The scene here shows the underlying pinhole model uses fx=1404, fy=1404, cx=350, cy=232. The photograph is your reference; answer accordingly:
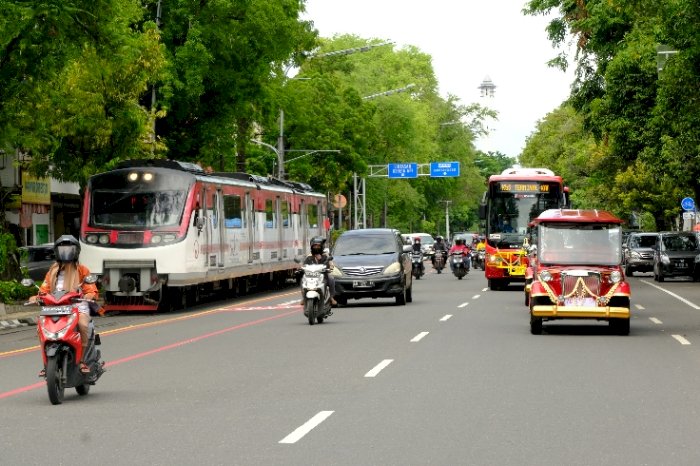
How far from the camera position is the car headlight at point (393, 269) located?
3183 cm

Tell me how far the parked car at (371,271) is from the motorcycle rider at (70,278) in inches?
699

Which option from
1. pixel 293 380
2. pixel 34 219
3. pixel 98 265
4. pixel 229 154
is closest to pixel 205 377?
pixel 293 380

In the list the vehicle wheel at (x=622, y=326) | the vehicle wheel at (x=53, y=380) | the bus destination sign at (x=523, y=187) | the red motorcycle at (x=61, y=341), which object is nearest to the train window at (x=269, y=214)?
the bus destination sign at (x=523, y=187)

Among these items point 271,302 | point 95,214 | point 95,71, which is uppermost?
point 95,71

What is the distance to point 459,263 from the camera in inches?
2056

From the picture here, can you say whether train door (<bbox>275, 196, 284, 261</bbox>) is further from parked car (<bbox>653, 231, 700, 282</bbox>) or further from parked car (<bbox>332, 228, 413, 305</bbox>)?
parked car (<bbox>653, 231, 700, 282</bbox>)

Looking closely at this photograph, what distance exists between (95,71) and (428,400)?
20873 millimetres

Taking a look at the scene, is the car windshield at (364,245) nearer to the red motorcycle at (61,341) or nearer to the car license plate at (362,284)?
the car license plate at (362,284)

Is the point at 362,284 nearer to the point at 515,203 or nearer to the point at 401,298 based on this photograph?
the point at 401,298

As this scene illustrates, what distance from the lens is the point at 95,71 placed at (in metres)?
32.3

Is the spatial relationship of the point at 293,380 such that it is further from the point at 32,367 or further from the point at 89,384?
the point at 32,367

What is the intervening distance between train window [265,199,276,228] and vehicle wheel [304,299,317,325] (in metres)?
18.2

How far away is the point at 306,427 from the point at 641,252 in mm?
47978

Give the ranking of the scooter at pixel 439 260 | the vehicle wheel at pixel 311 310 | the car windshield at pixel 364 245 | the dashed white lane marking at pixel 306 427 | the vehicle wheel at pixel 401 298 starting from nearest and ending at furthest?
the dashed white lane marking at pixel 306 427 → the vehicle wheel at pixel 311 310 → the vehicle wheel at pixel 401 298 → the car windshield at pixel 364 245 → the scooter at pixel 439 260
